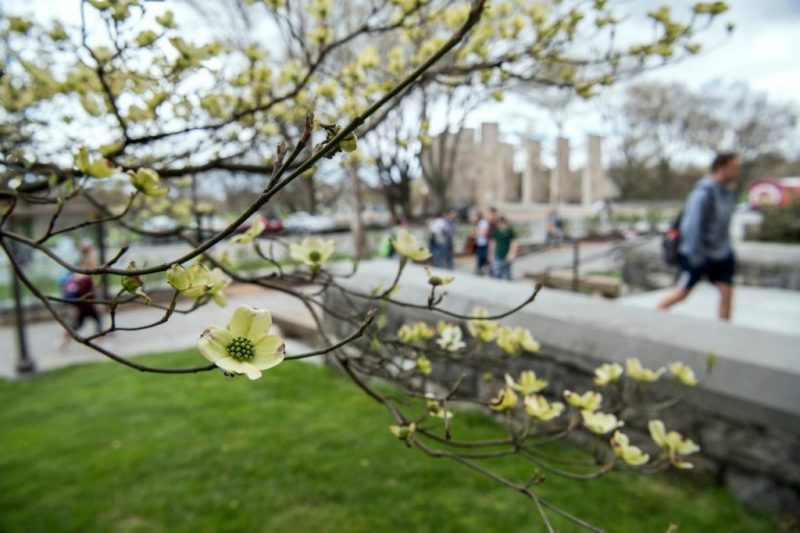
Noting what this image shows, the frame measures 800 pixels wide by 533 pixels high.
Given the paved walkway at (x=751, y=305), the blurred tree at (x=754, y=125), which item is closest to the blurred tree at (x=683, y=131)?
the blurred tree at (x=754, y=125)

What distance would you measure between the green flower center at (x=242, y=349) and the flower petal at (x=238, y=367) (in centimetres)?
3

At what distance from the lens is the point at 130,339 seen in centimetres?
858

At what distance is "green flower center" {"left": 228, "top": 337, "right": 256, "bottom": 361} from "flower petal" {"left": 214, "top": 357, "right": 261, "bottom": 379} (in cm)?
3

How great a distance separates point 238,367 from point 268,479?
3.15 m

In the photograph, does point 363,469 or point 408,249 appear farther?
point 363,469

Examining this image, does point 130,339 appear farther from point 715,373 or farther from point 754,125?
point 754,125

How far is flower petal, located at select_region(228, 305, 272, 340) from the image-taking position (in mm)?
817

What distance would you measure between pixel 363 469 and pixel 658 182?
1957 inches

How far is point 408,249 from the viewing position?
4.48 feet

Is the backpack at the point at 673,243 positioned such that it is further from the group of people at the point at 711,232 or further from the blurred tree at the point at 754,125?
the blurred tree at the point at 754,125

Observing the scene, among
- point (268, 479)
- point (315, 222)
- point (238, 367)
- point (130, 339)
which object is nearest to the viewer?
point (238, 367)

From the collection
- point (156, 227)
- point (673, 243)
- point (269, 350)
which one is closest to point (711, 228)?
point (673, 243)

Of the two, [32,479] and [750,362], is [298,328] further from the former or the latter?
[750,362]

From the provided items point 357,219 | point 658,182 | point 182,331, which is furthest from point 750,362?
point 658,182
